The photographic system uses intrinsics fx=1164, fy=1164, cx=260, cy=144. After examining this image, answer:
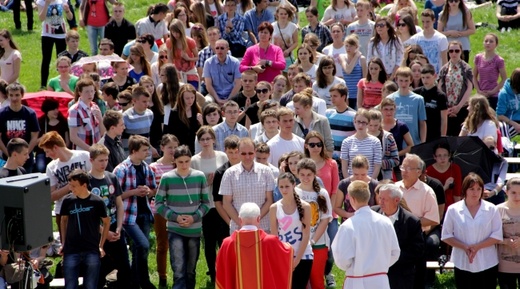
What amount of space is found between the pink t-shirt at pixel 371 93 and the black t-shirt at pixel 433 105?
601 millimetres

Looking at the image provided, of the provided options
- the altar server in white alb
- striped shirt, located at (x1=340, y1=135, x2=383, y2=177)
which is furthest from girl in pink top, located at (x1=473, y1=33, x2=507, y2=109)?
the altar server in white alb

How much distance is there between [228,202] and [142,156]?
3.57 ft

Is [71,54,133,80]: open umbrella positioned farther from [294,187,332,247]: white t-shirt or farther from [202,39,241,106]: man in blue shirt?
[294,187,332,247]: white t-shirt

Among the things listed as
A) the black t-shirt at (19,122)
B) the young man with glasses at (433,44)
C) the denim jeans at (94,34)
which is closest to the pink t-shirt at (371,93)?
the young man with glasses at (433,44)

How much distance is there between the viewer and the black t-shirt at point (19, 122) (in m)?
14.7

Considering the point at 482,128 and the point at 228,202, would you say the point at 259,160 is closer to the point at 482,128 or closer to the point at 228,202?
the point at 228,202

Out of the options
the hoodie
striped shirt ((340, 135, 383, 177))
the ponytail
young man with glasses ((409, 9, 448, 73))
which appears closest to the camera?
the ponytail

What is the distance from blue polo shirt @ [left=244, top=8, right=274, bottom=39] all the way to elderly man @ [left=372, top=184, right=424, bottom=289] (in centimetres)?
818

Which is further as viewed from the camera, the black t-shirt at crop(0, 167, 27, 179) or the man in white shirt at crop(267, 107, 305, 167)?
the man in white shirt at crop(267, 107, 305, 167)

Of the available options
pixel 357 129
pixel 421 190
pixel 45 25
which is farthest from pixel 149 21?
pixel 421 190

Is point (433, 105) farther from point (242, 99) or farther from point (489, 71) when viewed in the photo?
point (242, 99)

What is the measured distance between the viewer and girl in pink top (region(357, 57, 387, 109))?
50.8 feet

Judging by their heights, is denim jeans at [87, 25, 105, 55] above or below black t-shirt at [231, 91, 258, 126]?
above

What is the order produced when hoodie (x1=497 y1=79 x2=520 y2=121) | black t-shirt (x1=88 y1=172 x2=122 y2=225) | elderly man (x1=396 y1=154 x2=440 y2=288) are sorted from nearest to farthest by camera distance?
black t-shirt (x1=88 y1=172 x2=122 y2=225)
elderly man (x1=396 y1=154 x2=440 y2=288)
hoodie (x1=497 y1=79 x2=520 y2=121)
